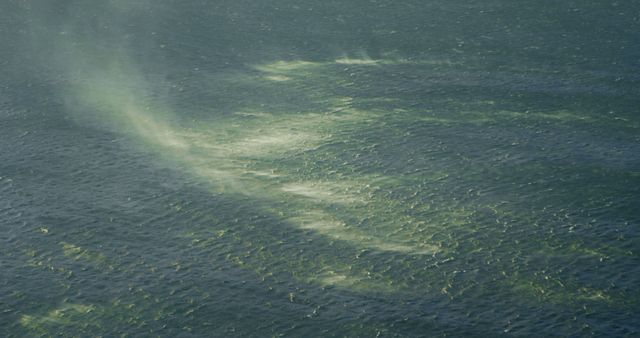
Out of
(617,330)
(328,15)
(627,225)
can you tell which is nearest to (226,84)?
(328,15)

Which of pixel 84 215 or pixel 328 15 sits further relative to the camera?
pixel 328 15

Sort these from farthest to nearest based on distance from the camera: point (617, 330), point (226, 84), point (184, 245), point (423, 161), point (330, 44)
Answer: point (330, 44), point (226, 84), point (423, 161), point (184, 245), point (617, 330)

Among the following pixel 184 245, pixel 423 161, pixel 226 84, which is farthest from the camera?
pixel 226 84

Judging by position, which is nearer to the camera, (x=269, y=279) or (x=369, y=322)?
(x=369, y=322)

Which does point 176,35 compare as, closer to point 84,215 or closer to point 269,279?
point 84,215

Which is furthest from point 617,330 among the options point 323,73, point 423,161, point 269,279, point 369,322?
point 323,73

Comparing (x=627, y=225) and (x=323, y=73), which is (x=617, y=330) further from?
(x=323, y=73)
